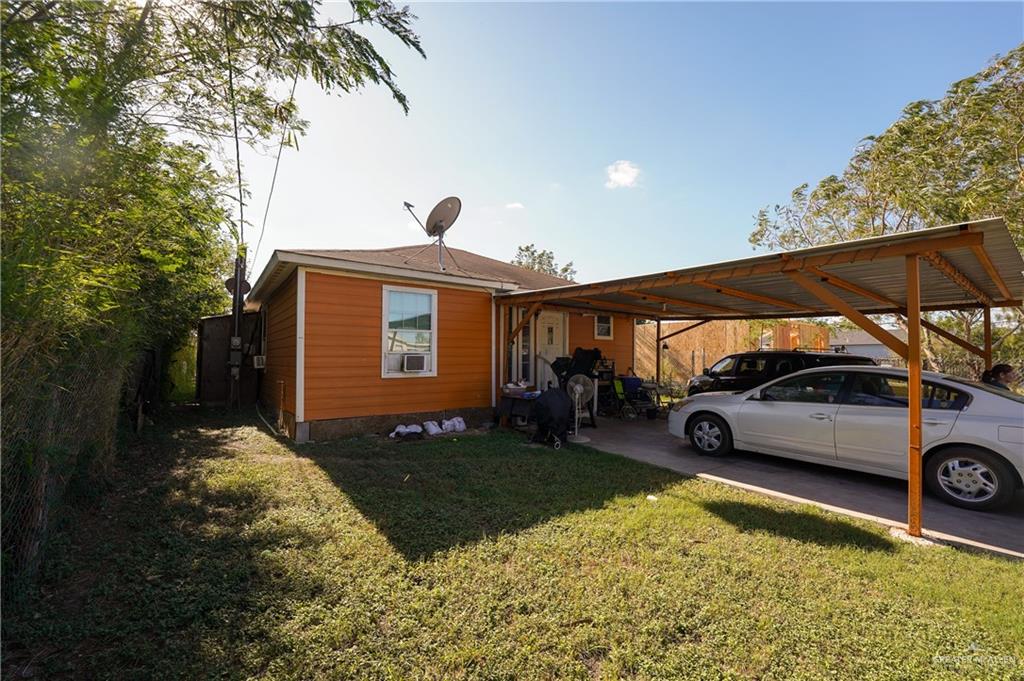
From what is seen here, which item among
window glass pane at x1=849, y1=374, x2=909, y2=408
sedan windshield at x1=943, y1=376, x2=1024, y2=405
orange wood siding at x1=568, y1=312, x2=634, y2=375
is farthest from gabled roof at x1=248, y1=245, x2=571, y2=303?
sedan windshield at x1=943, y1=376, x2=1024, y2=405

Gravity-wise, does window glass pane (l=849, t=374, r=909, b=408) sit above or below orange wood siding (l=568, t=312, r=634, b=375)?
below

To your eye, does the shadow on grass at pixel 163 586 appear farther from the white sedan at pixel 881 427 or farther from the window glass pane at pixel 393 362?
the white sedan at pixel 881 427

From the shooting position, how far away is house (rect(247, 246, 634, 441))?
6.34m

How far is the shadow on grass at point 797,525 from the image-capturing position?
3307 millimetres

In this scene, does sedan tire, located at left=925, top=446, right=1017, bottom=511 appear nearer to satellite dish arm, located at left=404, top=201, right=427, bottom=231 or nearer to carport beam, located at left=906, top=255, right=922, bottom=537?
carport beam, located at left=906, top=255, right=922, bottom=537

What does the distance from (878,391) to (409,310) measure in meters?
6.71

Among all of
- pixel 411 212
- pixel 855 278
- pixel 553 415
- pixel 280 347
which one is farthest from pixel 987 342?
pixel 280 347

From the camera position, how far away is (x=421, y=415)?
7359mm

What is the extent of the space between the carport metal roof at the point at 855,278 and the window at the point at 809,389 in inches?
42.8

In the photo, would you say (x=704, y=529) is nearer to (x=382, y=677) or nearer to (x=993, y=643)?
(x=993, y=643)

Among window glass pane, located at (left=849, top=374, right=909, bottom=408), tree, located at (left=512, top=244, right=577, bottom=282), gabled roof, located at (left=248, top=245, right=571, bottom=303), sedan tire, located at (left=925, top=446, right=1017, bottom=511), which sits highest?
tree, located at (left=512, top=244, right=577, bottom=282)

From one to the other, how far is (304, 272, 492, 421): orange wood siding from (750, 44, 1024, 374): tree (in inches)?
382

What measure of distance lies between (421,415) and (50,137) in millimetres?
5938

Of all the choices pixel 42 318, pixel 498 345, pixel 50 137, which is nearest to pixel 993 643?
pixel 42 318
